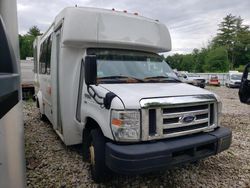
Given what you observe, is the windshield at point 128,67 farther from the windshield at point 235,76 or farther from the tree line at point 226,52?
the tree line at point 226,52

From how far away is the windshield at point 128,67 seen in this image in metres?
4.08

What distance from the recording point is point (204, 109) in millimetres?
3754

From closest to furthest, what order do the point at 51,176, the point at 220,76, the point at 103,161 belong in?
the point at 103,161, the point at 51,176, the point at 220,76

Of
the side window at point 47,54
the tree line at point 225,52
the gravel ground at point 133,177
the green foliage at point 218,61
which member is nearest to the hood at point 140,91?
the gravel ground at point 133,177

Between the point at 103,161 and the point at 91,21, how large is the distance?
2.41 meters

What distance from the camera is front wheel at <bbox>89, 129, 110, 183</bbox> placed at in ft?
11.6

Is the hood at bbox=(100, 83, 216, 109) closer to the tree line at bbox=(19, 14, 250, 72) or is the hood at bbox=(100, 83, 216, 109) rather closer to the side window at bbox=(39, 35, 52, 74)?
the side window at bbox=(39, 35, 52, 74)

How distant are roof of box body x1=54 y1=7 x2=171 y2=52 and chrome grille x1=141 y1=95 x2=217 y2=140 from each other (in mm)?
1714

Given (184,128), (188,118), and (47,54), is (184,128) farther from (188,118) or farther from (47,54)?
(47,54)

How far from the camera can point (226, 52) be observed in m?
70.5

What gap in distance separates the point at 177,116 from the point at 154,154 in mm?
696

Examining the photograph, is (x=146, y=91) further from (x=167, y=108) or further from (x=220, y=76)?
(x=220, y=76)

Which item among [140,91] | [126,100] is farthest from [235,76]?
[126,100]

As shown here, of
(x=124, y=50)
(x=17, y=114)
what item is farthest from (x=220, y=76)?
(x=17, y=114)
